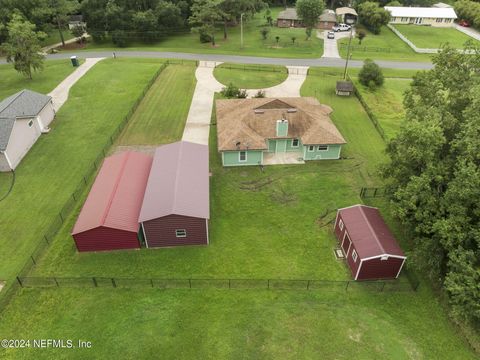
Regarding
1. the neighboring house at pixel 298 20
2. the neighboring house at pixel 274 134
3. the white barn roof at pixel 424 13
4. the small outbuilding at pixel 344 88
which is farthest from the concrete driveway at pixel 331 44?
the neighboring house at pixel 274 134

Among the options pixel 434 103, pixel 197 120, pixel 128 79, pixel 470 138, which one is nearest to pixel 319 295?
pixel 470 138

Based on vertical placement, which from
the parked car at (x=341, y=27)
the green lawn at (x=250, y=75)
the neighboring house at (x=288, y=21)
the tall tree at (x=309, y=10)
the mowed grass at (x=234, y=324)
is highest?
the tall tree at (x=309, y=10)

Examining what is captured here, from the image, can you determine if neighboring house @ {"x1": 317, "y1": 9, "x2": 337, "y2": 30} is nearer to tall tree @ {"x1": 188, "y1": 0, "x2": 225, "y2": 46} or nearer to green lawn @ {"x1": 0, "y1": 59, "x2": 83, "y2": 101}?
tall tree @ {"x1": 188, "y1": 0, "x2": 225, "y2": 46}

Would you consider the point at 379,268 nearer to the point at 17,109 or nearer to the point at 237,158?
the point at 237,158

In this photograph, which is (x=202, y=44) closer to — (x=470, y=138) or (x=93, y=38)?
(x=93, y=38)

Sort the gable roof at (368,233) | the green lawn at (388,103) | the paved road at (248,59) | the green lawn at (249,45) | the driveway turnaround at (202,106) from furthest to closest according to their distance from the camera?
the green lawn at (249,45) → the paved road at (248,59) → the green lawn at (388,103) → the driveway turnaround at (202,106) → the gable roof at (368,233)

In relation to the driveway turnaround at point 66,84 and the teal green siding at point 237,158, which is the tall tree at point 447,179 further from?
the driveway turnaround at point 66,84

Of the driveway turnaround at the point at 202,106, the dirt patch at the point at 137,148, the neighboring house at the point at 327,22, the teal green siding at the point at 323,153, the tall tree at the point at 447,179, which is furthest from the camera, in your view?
the neighboring house at the point at 327,22
